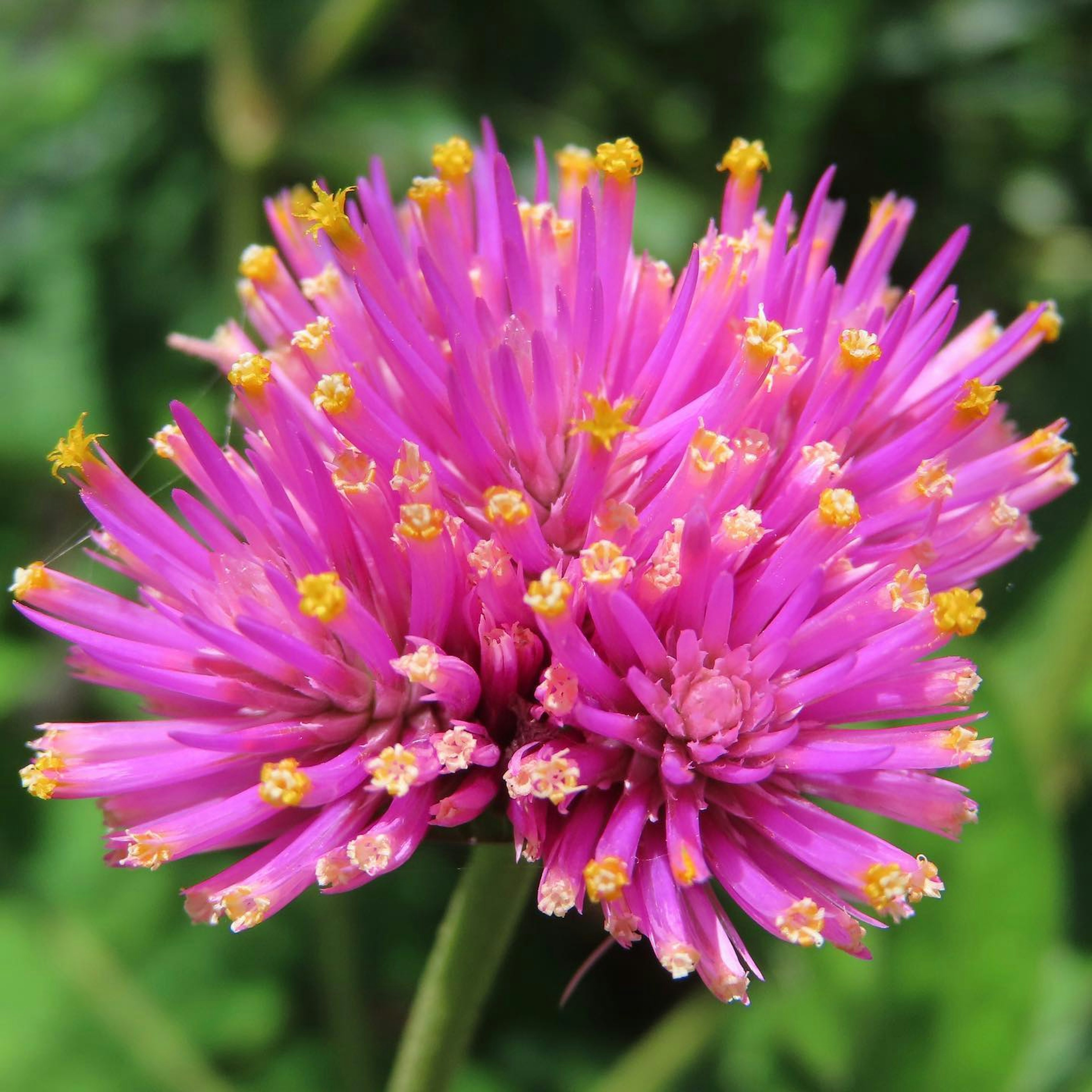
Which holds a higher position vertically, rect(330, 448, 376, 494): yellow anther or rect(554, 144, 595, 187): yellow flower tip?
rect(554, 144, 595, 187): yellow flower tip

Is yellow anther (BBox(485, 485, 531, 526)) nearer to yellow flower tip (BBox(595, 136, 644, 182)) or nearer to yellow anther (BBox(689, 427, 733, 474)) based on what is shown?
yellow anther (BBox(689, 427, 733, 474))

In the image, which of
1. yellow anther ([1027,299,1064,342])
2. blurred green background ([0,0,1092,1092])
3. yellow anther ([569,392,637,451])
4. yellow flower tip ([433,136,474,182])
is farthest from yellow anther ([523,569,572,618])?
blurred green background ([0,0,1092,1092])

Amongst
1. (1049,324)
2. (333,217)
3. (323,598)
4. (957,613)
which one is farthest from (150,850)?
(1049,324)

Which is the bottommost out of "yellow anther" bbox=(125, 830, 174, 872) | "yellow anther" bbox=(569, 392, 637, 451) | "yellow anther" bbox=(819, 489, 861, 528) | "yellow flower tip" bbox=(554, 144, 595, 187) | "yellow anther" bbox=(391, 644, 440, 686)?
"yellow anther" bbox=(125, 830, 174, 872)

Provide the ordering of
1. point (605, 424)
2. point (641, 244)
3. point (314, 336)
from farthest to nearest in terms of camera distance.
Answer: point (641, 244)
point (314, 336)
point (605, 424)

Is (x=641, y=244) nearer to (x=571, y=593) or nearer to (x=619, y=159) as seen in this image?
(x=619, y=159)

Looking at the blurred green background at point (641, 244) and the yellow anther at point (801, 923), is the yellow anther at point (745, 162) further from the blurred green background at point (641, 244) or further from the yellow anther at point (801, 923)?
the blurred green background at point (641, 244)
